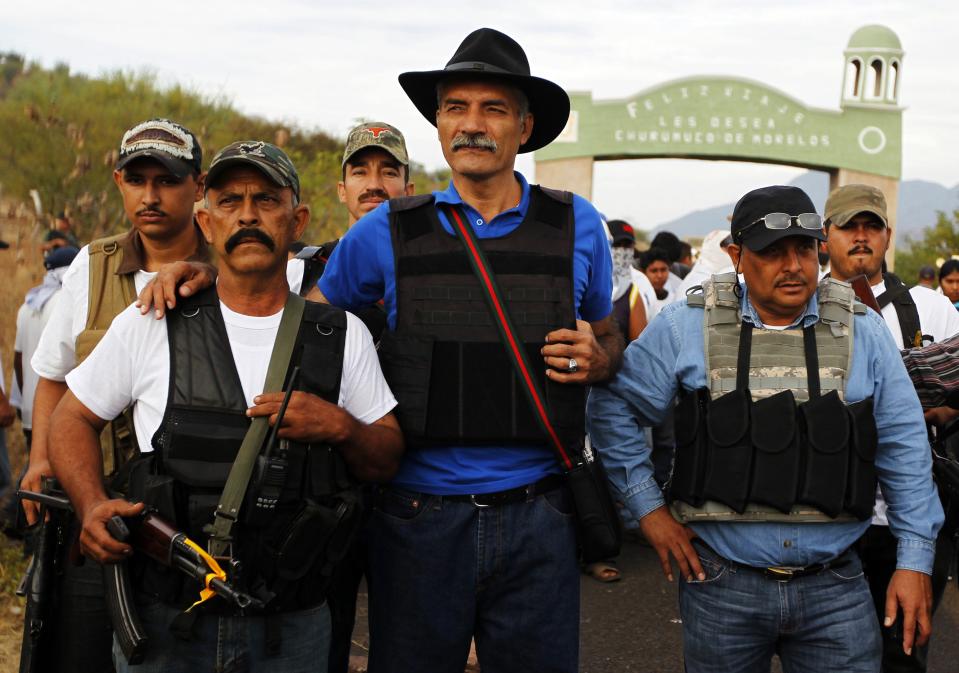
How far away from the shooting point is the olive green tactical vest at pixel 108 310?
2.93m

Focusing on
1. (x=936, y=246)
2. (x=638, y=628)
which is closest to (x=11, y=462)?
(x=638, y=628)

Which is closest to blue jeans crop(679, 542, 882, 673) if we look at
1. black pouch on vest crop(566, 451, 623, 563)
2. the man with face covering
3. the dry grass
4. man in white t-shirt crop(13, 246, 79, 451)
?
the man with face covering

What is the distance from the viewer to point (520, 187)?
2939 millimetres

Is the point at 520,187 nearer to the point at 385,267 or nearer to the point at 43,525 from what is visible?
the point at 385,267

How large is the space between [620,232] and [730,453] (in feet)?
18.6

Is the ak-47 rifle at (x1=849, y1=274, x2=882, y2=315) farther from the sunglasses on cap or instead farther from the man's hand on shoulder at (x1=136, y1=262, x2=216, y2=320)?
the man's hand on shoulder at (x1=136, y1=262, x2=216, y2=320)

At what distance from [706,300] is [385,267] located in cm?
97

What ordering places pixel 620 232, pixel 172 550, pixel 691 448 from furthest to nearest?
pixel 620 232
pixel 691 448
pixel 172 550

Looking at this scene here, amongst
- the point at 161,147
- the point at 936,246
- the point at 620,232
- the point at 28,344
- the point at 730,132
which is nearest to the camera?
the point at 161,147

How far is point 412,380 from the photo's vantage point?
108 inches

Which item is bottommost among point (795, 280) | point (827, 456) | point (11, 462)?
point (11, 462)

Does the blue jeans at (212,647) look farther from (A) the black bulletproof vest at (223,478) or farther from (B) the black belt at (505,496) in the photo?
(B) the black belt at (505,496)

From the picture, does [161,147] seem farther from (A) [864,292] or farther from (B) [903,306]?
(B) [903,306]

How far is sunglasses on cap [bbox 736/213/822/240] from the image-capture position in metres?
2.74
